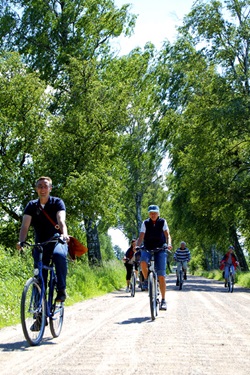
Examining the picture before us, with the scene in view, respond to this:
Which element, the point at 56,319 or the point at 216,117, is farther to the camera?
the point at 216,117

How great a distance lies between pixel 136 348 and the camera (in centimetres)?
673

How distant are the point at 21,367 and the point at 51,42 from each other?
24692mm

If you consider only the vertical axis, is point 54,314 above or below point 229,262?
below

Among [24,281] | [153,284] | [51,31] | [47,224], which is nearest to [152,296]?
[153,284]

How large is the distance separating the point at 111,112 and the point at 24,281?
11460 mm

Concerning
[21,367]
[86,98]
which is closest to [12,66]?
[86,98]

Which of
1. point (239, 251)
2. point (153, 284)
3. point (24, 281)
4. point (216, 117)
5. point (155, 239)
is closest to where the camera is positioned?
point (153, 284)

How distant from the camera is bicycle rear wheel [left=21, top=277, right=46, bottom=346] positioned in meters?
7.02

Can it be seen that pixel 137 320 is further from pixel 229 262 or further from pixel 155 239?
pixel 229 262

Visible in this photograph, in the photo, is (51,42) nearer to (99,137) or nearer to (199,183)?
(99,137)

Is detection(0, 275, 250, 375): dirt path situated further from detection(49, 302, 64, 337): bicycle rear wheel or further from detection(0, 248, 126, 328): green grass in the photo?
detection(0, 248, 126, 328): green grass

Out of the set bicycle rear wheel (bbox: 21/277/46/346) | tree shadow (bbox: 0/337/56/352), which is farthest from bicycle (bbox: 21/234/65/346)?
tree shadow (bbox: 0/337/56/352)

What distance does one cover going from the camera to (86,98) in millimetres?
23484

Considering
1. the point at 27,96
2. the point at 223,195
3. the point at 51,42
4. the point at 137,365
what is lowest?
the point at 137,365
